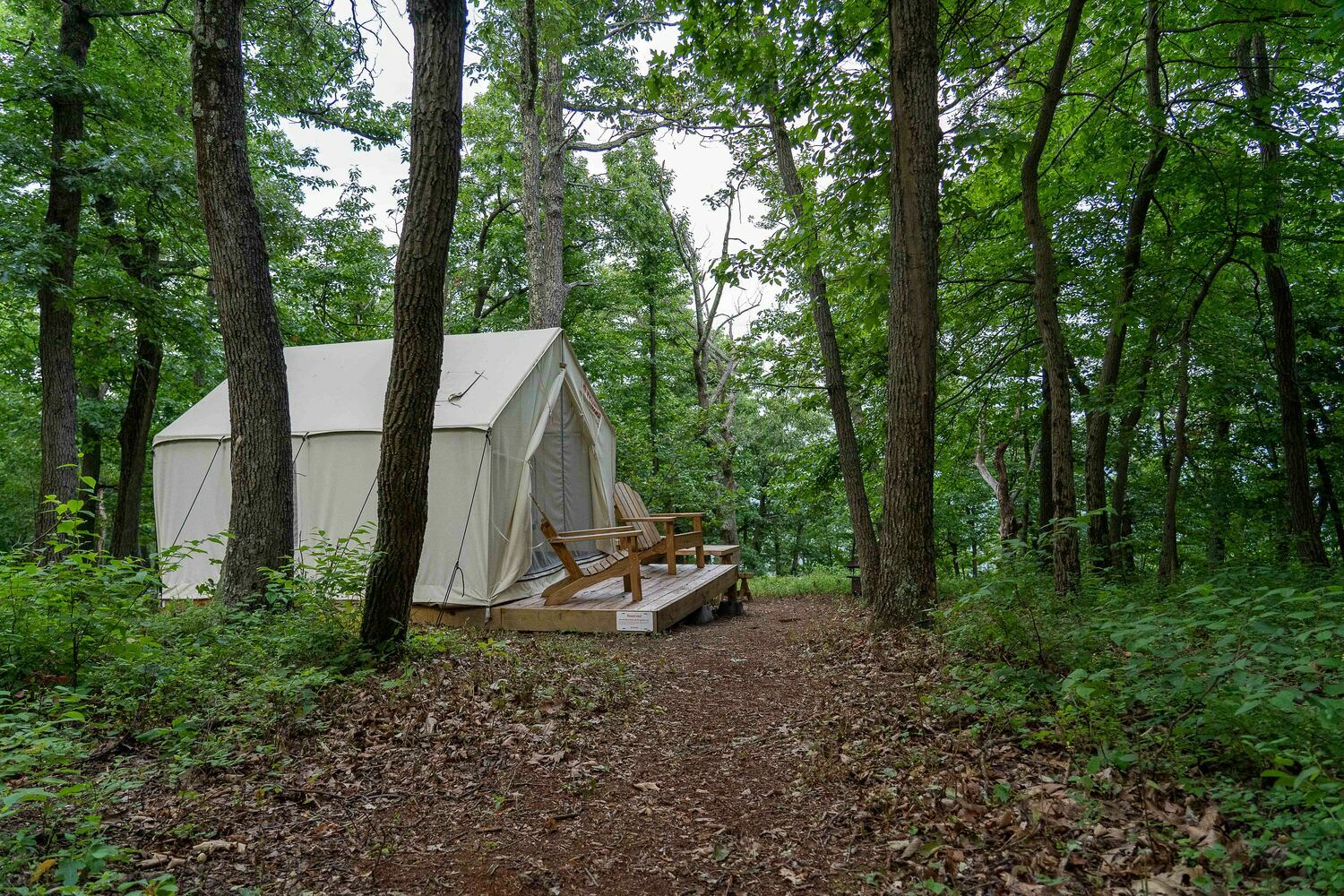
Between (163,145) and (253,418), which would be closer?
(253,418)

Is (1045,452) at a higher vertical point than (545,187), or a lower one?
lower

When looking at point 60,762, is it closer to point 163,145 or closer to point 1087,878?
point 1087,878

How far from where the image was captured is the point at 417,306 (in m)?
4.57

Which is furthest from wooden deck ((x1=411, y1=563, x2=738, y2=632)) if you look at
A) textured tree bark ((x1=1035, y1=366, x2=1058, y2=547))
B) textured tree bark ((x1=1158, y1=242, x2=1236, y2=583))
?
textured tree bark ((x1=1035, y1=366, x2=1058, y2=547))

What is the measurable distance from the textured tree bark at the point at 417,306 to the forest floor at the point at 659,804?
699mm

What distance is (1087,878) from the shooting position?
2086 mm

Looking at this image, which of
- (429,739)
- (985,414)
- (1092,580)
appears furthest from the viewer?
(985,414)

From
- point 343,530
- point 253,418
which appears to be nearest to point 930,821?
point 253,418

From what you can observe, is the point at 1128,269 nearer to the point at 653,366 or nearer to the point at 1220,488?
the point at 1220,488

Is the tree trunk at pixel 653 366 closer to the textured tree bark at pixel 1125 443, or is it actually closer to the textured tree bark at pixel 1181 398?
the textured tree bark at pixel 1125 443

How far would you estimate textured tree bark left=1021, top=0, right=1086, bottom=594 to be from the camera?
570cm

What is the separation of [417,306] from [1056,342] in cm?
514

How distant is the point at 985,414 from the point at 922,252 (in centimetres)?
591

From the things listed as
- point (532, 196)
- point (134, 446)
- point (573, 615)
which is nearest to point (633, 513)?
point (573, 615)
